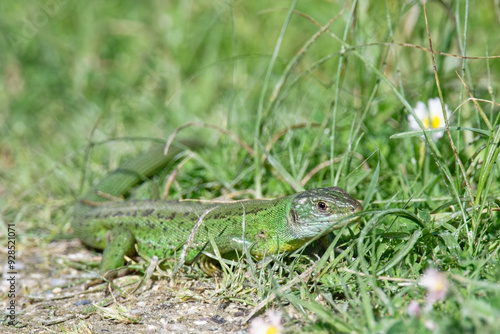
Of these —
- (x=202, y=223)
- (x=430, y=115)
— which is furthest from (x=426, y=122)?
(x=202, y=223)

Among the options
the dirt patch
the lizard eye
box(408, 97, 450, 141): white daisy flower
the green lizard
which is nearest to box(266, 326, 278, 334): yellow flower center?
the dirt patch

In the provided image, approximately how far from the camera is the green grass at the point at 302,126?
9.73 feet

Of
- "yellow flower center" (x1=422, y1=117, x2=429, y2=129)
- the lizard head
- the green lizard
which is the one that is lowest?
the green lizard

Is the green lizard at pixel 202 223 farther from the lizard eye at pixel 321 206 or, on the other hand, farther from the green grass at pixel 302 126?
the green grass at pixel 302 126

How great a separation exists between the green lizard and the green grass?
0.62 feet

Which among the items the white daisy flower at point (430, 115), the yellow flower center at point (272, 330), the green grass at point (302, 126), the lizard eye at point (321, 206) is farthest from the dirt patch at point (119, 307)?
the white daisy flower at point (430, 115)

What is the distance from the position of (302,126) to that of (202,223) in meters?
1.31

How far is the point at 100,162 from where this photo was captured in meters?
5.75

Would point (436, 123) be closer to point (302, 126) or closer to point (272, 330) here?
point (302, 126)

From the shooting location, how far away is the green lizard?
339 cm

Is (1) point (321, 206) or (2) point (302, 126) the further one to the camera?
(2) point (302, 126)

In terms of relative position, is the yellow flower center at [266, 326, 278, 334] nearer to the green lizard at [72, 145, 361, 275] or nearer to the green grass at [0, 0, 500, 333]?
the green grass at [0, 0, 500, 333]

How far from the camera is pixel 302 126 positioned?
462cm

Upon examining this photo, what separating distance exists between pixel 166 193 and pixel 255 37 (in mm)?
3868
